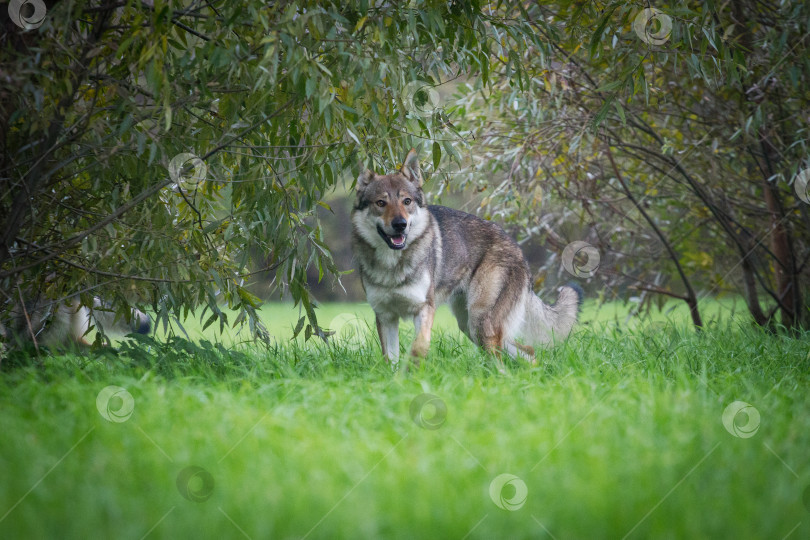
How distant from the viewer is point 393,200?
4.59 metres

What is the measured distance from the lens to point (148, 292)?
14.1 feet

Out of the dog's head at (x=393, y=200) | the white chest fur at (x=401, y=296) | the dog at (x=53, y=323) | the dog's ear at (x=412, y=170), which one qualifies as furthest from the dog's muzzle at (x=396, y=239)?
the dog at (x=53, y=323)

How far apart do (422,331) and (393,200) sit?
867 millimetres

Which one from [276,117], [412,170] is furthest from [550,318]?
[276,117]

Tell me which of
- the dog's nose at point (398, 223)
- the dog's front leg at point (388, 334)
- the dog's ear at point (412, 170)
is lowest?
the dog's front leg at point (388, 334)

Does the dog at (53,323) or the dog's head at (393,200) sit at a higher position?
the dog's head at (393,200)

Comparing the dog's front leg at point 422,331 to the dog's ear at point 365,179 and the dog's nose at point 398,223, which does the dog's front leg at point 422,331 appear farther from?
the dog's ear at point 365,179

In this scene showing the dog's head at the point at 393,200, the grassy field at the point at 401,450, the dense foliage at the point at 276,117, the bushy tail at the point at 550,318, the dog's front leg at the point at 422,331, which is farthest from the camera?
the bushy tail at the point at 550,318

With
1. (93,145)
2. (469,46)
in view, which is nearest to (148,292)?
(93,145)

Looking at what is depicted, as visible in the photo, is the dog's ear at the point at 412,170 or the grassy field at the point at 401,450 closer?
the grassy field at the point at 401,450

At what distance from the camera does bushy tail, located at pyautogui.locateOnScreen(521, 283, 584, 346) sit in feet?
16.7

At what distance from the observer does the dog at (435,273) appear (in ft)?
15.0

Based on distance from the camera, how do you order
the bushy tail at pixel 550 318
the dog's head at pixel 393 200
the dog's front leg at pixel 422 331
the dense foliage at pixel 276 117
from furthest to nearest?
the bushy tail at pixel 550 318 < the dog's head at pixel 393 200 < the dog's front leg at pixel 422 331 < the dense foliage at pixel 276 117

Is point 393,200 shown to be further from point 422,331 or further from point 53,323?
point 53,323
